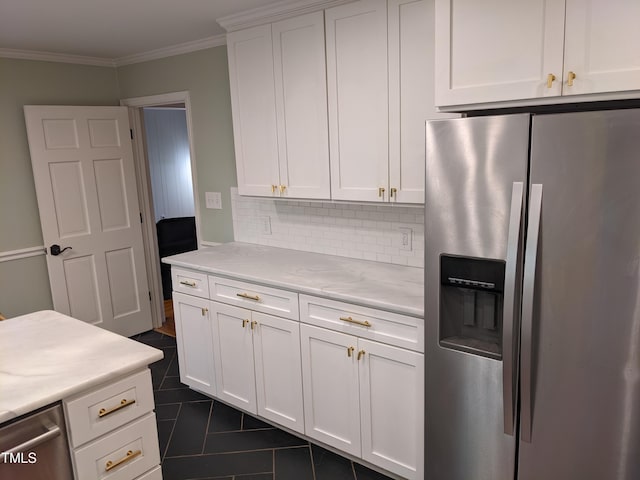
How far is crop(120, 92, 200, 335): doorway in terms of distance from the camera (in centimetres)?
415

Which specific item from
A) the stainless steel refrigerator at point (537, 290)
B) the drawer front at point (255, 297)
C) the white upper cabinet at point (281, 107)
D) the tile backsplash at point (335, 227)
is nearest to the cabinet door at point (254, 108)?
the white upper cabinet at point (281, 107)

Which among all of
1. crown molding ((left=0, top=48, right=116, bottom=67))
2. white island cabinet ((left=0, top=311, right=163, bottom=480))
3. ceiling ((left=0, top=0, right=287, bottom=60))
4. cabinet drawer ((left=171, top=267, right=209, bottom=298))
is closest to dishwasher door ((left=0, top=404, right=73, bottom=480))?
white island cabinet ((left=0, top=311, right=163, bottom=480))

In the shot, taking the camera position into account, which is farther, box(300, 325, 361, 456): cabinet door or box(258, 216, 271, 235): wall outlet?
box(258, 216, 271, 235): wall outlet

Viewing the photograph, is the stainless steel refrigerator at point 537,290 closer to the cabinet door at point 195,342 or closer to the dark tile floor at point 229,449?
the dark tile floor at point 229,449

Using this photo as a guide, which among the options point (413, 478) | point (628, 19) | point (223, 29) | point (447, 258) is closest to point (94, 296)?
point (223, 29)

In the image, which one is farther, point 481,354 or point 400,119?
point 400,119

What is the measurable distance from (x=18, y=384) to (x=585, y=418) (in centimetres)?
184

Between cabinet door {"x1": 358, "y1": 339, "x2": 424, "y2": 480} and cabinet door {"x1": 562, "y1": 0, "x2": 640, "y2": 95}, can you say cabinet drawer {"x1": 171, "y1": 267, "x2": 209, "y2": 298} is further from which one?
cabinet door {"x1": 562, "y1": 0, "x2": 640, "y2": 95}

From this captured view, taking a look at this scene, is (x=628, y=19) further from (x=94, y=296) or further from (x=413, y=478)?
(x=94, y=296)

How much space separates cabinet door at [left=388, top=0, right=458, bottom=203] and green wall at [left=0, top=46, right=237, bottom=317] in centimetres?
154

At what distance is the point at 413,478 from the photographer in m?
2.25

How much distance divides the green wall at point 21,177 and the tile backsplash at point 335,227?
5.16ft

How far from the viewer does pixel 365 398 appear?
234cm

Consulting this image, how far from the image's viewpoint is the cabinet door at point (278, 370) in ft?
8.52
